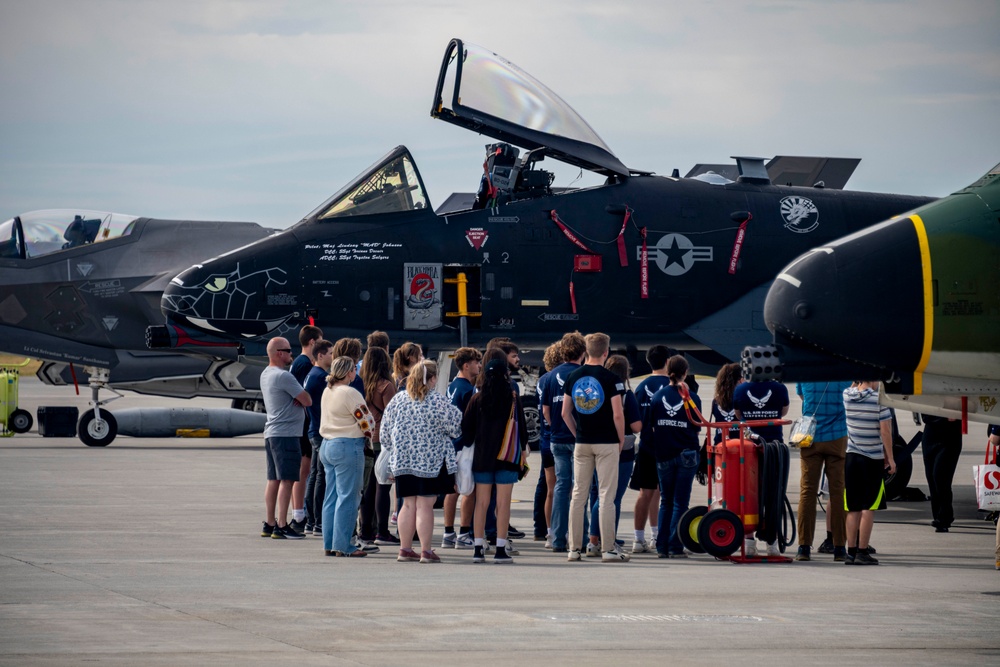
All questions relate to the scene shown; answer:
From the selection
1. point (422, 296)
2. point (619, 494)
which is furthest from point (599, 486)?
point (422, 296)

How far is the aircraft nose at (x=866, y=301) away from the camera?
9.38 meters

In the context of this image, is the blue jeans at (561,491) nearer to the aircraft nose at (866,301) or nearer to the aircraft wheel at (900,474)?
the aircraft nose at (866,301)

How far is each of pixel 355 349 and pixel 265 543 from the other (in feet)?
6.34

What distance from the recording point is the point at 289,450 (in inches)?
476

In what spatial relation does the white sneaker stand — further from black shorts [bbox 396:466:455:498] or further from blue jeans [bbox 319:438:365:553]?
blue jeans [bbox 319:438:365:553]

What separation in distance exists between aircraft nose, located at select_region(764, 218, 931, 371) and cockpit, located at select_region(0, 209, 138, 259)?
56.8 feet

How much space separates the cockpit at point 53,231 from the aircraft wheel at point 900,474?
14972 millimetres

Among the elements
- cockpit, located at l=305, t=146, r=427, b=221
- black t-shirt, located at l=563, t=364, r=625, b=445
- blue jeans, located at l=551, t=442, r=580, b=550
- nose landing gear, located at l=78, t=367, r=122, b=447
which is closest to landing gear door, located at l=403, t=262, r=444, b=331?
cockpit, located at l=305, t=146, r=427, b=221

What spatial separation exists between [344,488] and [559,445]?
192 centimetres

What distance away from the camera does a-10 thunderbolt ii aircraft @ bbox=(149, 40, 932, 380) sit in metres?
17.4

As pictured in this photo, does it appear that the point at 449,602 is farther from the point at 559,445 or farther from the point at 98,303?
the point at 98,303

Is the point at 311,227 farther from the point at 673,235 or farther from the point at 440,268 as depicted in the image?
the point at 673,235

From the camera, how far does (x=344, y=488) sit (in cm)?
1126

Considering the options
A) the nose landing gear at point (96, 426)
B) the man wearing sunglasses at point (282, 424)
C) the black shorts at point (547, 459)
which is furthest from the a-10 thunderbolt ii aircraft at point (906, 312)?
the nose landing gear at point (96, 426)
